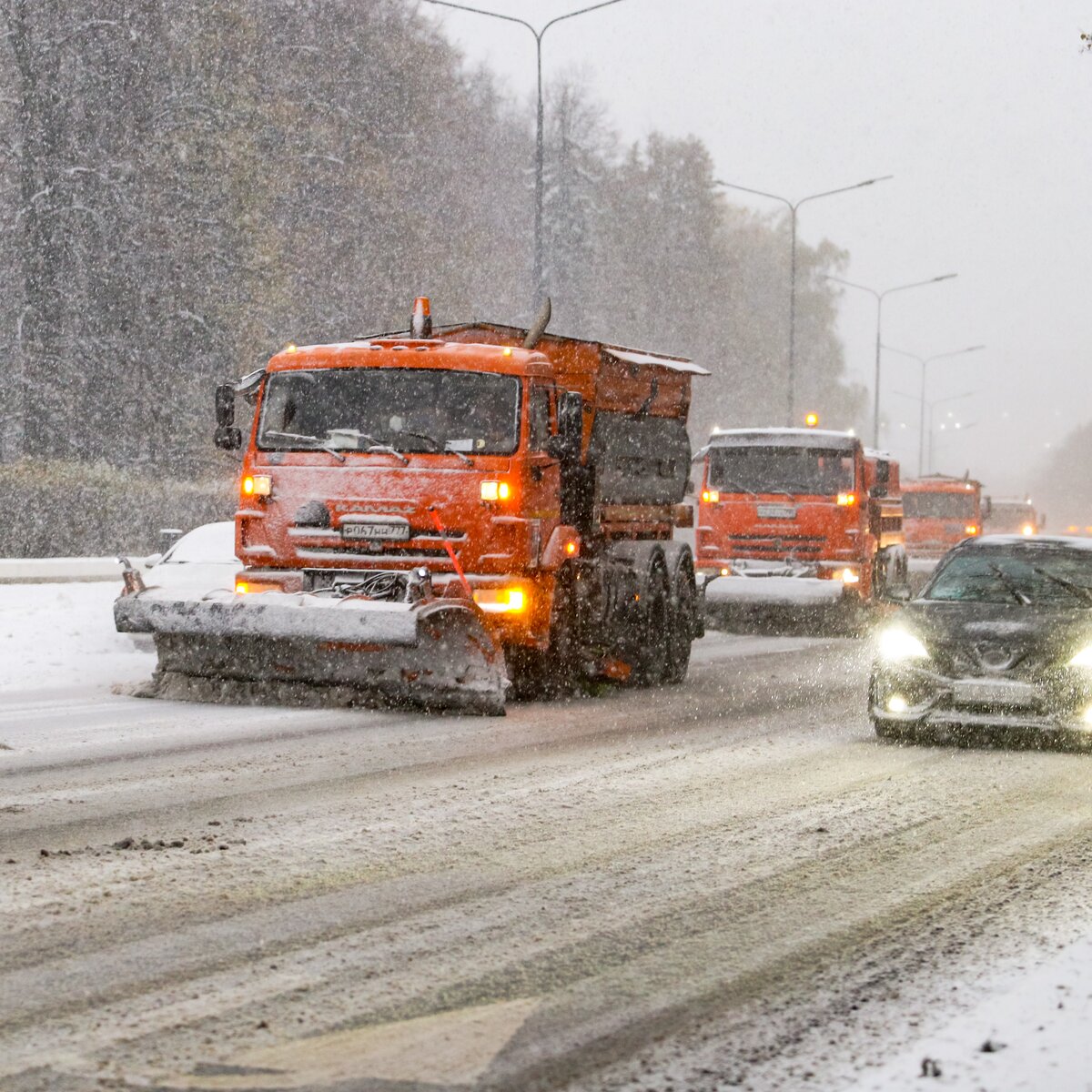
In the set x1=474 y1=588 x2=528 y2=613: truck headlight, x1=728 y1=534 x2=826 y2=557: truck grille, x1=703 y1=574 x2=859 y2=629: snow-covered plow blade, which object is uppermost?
x1=728 y1=534 x2=826 y2=557: truck grille

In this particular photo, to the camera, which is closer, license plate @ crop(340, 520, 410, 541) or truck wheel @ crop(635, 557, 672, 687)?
license plate @ crop(340, 520, 410, 541)

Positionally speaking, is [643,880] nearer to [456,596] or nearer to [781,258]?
[456,596]

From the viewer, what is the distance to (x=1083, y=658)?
12.0m

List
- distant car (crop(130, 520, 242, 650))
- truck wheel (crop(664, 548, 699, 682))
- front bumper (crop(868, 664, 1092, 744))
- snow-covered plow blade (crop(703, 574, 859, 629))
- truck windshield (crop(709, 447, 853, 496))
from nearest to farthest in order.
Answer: front bumper (crop(868, 664, 1092, 744)) → truck wheel (crop(664, 548, 699, 682)) → distant car (crop(130, 520, 242, 650)) → snow-covered plow blade (crop(703, 574, 859, 629)) → truck windshield (crop(709, 447, 853, 496))

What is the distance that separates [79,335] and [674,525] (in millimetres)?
29208

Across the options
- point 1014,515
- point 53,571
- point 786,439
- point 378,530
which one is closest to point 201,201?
point 53,571

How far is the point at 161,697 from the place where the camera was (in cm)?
1397

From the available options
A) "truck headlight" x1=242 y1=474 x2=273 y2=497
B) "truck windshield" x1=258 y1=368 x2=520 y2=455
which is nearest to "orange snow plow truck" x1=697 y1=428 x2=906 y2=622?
"truck windshield" x1=258 y1=368 x2=520 y2=455

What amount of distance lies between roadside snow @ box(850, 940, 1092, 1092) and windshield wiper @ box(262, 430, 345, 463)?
8.58 meters

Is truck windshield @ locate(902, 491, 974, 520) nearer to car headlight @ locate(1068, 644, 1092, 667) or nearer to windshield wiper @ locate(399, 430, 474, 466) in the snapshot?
windshield wiper @ locate(399, 430, 474, 466)

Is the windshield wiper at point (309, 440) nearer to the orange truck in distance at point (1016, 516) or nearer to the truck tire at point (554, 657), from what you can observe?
the truck tire at point (554, 657)

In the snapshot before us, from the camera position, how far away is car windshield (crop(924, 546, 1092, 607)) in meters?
13.1

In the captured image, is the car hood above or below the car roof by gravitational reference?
below

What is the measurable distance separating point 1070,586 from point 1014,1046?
841 centimetres
